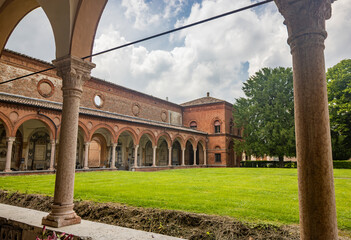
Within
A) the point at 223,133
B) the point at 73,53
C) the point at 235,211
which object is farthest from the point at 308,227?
the point at 223,133

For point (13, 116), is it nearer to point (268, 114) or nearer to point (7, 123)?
point (7, 123)

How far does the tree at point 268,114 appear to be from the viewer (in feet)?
76.5

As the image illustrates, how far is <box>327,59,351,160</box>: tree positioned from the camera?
22234 mm

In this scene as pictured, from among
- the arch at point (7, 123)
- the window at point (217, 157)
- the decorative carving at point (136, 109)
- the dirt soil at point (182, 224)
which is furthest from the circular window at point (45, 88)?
the window at point (217, 157)

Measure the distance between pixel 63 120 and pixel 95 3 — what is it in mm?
2224

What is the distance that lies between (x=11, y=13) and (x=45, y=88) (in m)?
15.0

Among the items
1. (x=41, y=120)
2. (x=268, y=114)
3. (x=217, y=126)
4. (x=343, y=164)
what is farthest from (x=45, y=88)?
(x=343, y=164)

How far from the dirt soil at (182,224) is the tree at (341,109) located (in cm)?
2330

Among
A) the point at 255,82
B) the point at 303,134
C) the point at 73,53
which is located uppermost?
the point at 255,82

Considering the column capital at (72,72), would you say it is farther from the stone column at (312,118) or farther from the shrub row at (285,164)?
the shrub row at (285,164)

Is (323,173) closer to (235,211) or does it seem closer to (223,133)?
(235,211)

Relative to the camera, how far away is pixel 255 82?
27.0 meters

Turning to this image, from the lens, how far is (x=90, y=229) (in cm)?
330

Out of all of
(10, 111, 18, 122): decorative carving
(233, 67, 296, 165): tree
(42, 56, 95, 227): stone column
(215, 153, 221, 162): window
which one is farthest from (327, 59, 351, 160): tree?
(10, 111, 18, 122): decorative carving
